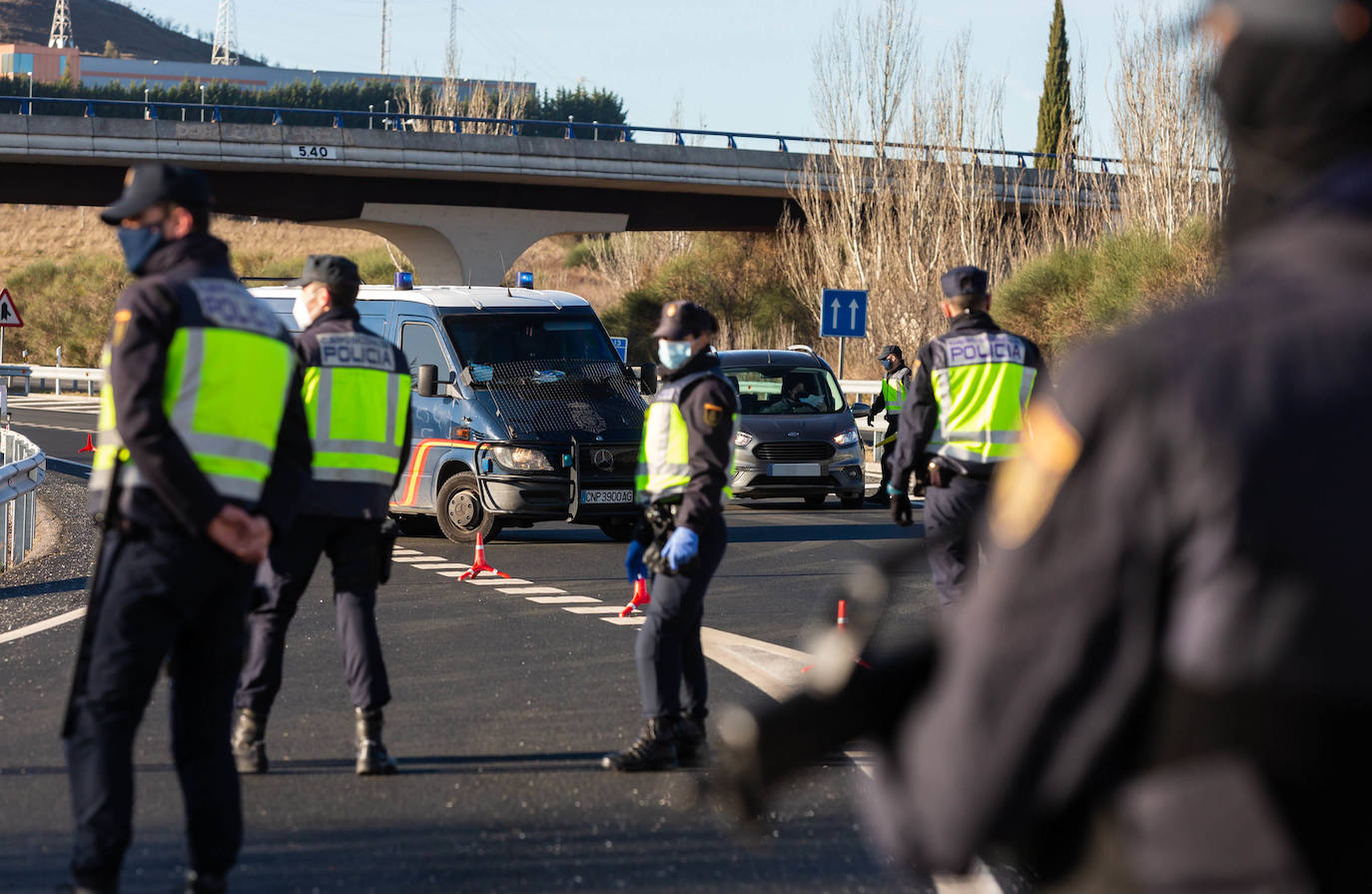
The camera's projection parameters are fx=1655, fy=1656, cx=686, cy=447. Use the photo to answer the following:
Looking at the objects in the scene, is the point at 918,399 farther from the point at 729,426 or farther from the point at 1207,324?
the point at 1207,324

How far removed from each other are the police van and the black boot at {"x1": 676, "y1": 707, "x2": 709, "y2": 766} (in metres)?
8.15

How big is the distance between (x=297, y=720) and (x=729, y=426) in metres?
2.43

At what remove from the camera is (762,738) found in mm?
1820

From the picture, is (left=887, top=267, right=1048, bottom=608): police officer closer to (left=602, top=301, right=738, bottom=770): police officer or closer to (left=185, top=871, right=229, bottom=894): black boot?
(left=602, top=301, right=738, bottom=770): police officer

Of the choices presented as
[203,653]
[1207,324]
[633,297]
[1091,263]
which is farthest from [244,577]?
[633,297]

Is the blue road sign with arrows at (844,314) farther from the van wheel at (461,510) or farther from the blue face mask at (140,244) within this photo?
the blue face mask at (140,244)

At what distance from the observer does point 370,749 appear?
6484mm

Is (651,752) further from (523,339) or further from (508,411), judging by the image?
(523,339)

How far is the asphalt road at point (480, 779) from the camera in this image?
522 centimetres

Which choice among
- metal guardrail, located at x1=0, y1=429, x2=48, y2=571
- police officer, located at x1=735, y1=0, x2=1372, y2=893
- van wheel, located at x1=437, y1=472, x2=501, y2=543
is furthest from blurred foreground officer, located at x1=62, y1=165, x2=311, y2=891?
van wheel, located at x1=437, y1=472, x2=501, y2=543

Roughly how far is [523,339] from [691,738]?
9552 mm

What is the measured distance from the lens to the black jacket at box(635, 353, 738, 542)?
685 cm

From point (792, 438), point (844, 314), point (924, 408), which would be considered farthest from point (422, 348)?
point (844, 314)

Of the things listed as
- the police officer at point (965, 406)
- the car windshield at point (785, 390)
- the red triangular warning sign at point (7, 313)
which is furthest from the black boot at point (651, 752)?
the red triangular warning sign at point (7, 313)
